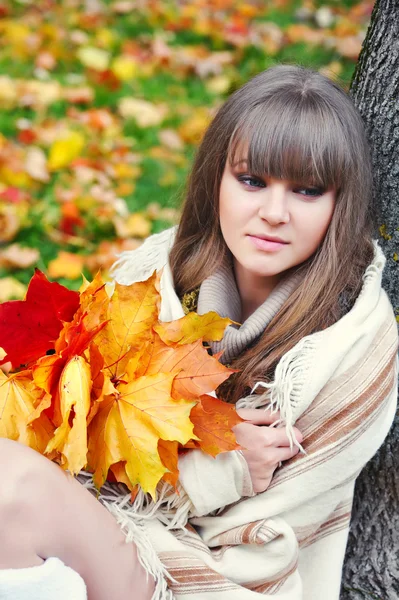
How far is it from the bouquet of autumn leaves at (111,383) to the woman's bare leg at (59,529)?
0.15 ft

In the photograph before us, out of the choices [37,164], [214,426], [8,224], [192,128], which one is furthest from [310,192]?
[192,128]

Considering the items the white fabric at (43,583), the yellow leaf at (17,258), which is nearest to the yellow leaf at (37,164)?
the yellow leaf at (17,258)

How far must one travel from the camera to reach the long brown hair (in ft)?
→ 4.62

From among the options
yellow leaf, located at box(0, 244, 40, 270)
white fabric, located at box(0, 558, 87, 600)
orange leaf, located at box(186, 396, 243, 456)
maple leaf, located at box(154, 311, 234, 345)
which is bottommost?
yellow leaf, located at box(0, 244, 40, 270)

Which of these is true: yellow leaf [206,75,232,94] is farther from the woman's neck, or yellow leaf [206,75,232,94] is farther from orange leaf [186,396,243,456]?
orange leaf [186,396,243,456]

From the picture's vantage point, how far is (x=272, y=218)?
1400 millimetres

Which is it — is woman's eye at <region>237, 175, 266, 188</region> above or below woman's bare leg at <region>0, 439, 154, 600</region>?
above

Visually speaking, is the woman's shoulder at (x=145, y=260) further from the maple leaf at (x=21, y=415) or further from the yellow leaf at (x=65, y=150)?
the yellow leaf at (x=65, y=150)

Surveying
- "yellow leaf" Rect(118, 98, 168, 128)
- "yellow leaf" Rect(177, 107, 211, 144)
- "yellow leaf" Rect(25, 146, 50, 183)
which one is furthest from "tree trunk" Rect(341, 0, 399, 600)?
"yellow leaf" Rect(118, 98, 168, 128)

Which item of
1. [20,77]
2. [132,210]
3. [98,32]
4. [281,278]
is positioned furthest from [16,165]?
[281,278]

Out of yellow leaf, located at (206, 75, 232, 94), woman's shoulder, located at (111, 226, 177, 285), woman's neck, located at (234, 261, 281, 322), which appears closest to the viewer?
woman's neck, located at (234, 261, 281, 322)

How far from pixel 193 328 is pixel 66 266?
3.80 feet

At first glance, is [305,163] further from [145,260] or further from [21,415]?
[21,415]

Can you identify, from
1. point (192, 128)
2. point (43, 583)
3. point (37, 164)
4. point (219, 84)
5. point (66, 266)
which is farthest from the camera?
point (219, 84)
